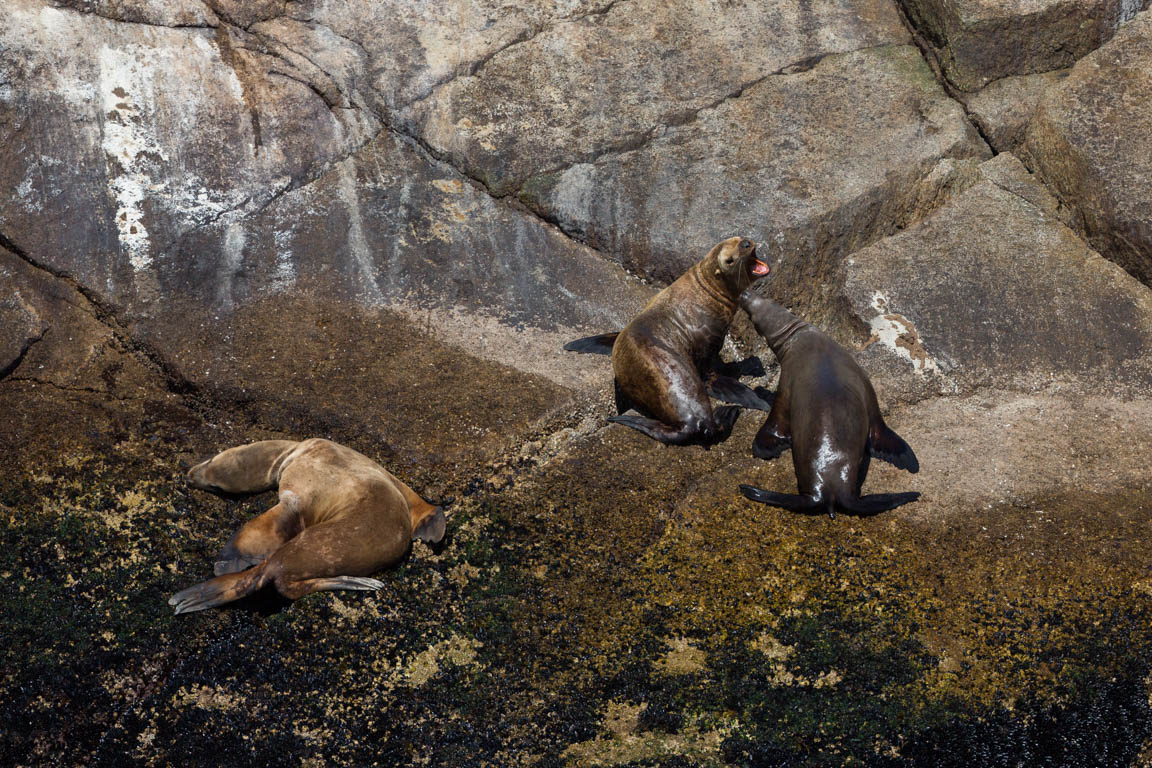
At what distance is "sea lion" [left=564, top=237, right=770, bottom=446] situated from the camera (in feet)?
16.7

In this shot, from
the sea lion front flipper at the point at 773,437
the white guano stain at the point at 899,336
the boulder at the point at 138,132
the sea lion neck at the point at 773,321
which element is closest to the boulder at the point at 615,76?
the boulder at the point at 138,132

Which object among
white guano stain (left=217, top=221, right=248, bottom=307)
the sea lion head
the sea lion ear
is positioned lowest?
the sea lion ear

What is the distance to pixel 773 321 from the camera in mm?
5582

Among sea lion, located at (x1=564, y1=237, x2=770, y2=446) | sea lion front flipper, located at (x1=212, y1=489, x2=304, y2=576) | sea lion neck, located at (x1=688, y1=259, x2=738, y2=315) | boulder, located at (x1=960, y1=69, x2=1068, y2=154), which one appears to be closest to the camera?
sea lion front flipper, located at (x1=212, y1=489, x2=304, y2=576)

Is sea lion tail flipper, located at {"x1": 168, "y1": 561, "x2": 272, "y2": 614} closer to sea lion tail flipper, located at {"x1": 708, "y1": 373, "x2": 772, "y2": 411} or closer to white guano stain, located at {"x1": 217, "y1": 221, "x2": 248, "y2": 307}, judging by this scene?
white guano stain, located at {"x1": 217, "y1": 221, "x2": 248, "y2": 307}

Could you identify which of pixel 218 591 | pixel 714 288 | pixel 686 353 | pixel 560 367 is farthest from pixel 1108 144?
pixel 218 591

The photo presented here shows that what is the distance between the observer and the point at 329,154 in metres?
6.27

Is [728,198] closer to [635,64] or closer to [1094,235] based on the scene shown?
[635,64]

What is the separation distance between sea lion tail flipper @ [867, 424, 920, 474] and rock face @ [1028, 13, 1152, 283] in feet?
6.40

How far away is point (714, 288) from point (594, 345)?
0.64 m

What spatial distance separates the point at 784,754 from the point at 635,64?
440 centimetres

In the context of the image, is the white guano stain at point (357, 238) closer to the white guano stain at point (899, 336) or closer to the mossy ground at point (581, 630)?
the mossy ground at point (581, 630)

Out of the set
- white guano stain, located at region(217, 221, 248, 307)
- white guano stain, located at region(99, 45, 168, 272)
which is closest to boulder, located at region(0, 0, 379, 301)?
white guano stain, located at region(99, 45, 168, 272)

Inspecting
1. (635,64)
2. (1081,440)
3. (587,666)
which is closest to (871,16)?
(635,64)
